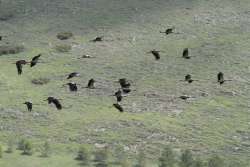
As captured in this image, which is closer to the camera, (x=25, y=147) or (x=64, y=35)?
(x=25, y=147)

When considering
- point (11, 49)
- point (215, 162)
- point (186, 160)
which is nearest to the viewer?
point (215, 162)

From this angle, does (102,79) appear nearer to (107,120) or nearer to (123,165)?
(107,120)

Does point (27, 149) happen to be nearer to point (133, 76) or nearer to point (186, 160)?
point (186, 160)

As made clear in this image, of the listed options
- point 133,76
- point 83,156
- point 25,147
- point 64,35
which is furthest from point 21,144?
point 64,35

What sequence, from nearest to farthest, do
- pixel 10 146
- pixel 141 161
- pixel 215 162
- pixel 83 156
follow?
pixel 215 162 → pixel 141 161 → pixel 83 156 → pixel 10 146

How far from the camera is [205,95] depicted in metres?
42.5

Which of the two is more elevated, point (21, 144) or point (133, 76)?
point (133, 76)

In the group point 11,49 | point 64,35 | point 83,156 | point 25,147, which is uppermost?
point 64,35

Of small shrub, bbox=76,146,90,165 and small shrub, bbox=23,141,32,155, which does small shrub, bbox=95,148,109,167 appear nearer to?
small shrub, bbox=76,146,90,165

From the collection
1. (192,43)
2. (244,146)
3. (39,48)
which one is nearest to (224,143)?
(244,146)

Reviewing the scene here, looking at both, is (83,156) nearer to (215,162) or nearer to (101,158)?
(101,158)

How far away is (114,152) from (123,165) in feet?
7.92

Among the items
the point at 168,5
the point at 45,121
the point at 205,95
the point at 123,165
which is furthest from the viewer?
the point at 168,5

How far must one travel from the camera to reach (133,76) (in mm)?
45719
